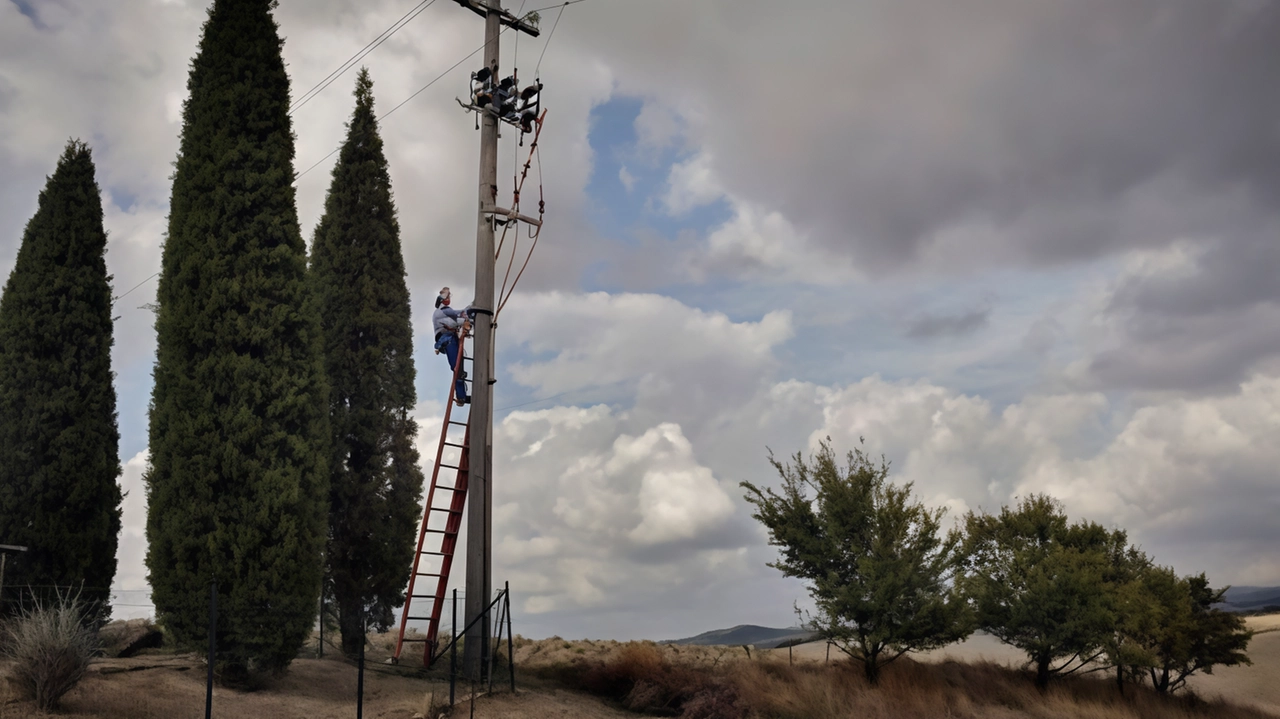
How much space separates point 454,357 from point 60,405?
7.87 m

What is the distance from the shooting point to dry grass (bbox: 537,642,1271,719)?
17078 millimetres

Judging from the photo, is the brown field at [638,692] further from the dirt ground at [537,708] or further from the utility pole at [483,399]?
the utility pole at [483,399]

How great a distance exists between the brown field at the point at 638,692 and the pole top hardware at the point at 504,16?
1261 centimetres

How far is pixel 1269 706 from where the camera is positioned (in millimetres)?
29984

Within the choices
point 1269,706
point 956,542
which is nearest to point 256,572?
point 956,542

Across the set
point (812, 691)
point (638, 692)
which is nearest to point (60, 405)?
point (638, 692)

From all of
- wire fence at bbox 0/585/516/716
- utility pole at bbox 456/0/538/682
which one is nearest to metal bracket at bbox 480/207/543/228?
utility pole at bbox 456/0/538/682

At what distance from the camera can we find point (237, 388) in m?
16.3

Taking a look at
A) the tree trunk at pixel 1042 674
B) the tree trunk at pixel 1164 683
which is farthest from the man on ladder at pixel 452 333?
the tree trunk at pixel 1164 683

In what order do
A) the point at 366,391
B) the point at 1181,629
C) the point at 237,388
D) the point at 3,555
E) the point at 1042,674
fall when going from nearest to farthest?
the point at 237,388, the point at 3,555, the point at 366,391, the point at 1042,674, the point at 1181,629

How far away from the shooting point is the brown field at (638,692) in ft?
45.9

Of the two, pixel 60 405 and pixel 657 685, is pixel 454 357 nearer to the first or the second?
pixel 657 685

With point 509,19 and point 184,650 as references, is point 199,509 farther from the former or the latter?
point 509,19

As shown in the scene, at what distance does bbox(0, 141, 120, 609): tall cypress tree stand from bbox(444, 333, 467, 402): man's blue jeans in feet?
23.8
